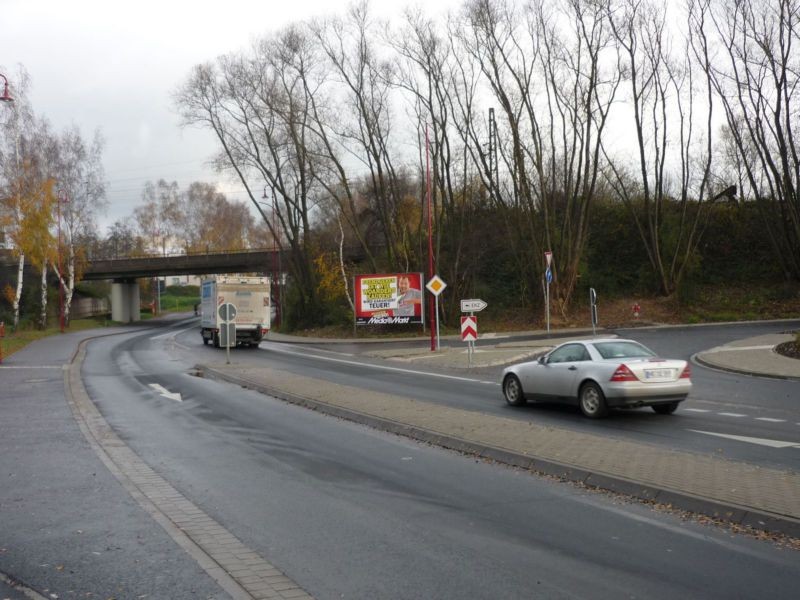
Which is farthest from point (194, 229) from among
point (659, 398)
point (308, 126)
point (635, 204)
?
point (659, 398)

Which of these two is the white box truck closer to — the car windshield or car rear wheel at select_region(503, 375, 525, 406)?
car rear wheel at select_region(503, 375, 525, 406)

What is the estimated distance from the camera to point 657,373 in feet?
41.3

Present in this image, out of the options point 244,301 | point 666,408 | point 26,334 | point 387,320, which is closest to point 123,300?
point 26,334

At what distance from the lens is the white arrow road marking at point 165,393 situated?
55.7 ft

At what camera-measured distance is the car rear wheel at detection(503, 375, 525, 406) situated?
14.8 metres

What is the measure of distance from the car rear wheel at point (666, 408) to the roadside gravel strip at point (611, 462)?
3.05 metres

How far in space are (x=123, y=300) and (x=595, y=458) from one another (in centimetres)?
7891

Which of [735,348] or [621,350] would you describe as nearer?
[621,350]

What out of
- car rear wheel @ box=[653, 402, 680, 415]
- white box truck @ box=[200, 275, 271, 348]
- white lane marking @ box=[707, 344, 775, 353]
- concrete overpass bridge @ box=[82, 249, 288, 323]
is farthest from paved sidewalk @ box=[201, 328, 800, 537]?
concrete overpass bridge @ box=[82, 249, 288, 323]

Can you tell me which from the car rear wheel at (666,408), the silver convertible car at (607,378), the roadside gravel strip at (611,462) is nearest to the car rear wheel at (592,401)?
the silver convertible car at (607,378)

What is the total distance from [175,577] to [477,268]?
136ft

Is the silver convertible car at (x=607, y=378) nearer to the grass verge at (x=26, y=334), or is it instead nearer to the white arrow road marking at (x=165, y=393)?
the white arrow road marking at (x=165, y=393)

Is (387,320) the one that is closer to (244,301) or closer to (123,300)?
(244,301)

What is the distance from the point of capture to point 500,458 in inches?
365
